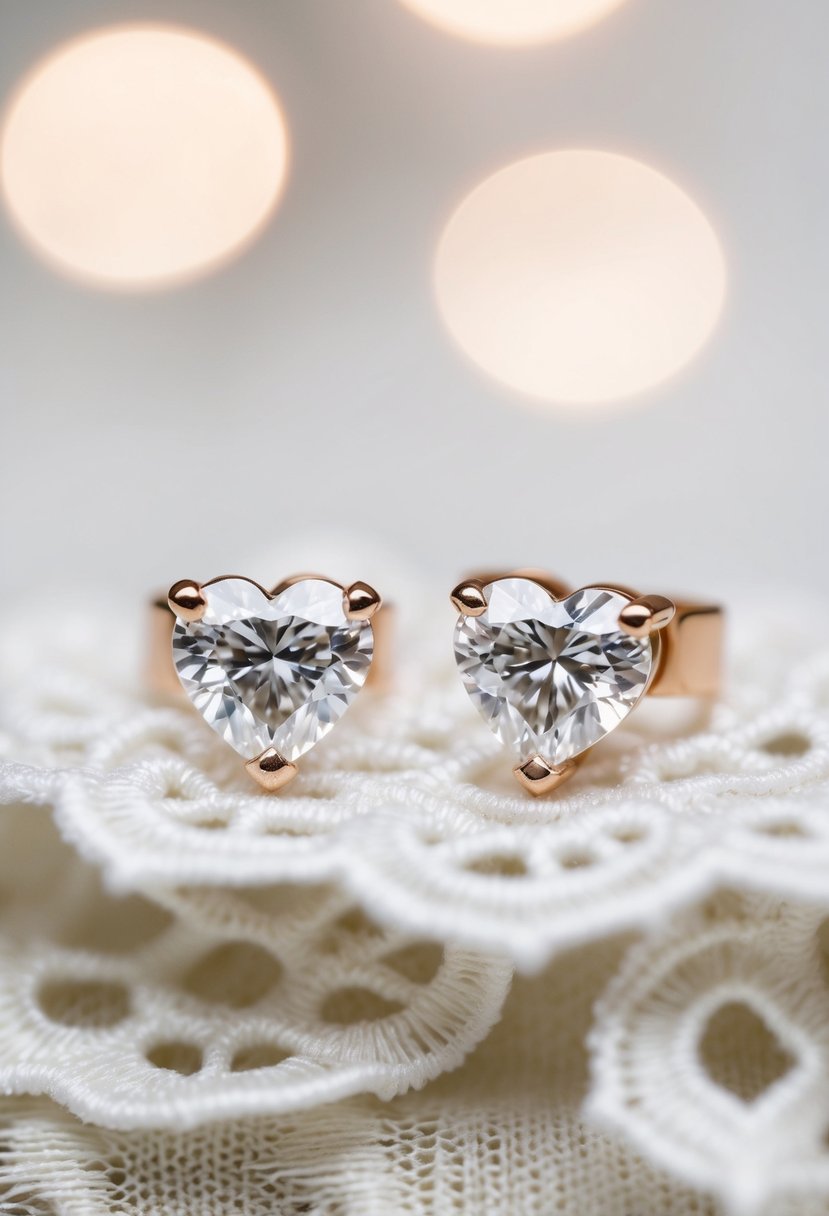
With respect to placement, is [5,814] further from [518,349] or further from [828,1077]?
[518,349]

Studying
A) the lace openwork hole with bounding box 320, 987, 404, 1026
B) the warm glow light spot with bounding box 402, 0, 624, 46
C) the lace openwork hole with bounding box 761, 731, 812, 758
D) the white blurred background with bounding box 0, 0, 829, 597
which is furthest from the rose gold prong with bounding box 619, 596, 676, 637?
the warm glow light spot with bounding box 402, 0, 624, 46

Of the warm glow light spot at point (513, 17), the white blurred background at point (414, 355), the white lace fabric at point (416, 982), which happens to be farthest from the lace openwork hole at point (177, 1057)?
the warm glow light spot at point (513, 17)

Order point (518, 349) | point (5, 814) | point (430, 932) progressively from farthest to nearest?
point (518, 349), point (5, 814), point (430, 932)

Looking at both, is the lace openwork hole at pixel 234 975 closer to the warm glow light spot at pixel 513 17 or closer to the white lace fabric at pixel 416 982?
the white lace fabric at pixel 416 982

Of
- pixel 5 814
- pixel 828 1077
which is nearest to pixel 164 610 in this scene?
pixel 5 814

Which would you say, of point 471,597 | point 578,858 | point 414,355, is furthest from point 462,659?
point 414,355

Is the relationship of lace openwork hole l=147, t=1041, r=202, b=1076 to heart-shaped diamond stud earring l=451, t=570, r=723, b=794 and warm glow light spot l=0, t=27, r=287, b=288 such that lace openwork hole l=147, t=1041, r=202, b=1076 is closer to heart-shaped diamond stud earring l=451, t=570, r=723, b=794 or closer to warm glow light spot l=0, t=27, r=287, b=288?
heart-shaped diamond stud earring l=451, t=570, r=723, b=794
